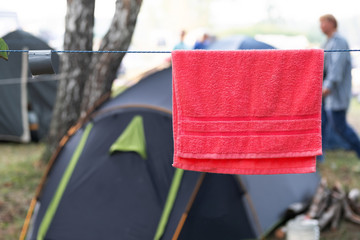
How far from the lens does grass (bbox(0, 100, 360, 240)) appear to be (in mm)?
4020

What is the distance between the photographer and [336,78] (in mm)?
4727

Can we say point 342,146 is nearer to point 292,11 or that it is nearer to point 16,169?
point 16,169

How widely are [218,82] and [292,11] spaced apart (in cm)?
4528

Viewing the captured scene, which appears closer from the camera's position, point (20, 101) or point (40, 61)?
point (40, 61)

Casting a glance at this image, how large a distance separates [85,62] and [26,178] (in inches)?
60.5

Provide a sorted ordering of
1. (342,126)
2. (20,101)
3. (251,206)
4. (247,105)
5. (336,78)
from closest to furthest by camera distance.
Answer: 1. (247,105)
2. (251,206)
3. (336,78)
4. (342,126)
5. (20,101)

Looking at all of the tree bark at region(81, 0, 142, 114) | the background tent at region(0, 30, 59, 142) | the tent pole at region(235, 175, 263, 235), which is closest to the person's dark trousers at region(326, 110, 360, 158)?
the tent pole at region(235, 175, 263, 235)

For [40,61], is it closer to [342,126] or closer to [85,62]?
[85,62]

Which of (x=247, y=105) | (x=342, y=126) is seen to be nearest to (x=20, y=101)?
(x=342, y=126)

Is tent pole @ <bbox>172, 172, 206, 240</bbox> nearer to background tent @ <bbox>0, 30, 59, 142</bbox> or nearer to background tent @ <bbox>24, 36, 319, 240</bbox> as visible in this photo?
background tent @ <bbox>24, 36, 319, 240</bbox>

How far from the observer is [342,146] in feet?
20.7

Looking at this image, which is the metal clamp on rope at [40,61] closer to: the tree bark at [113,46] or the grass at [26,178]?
the tree bark at [113,46]

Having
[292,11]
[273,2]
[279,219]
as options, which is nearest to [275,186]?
[279,219]

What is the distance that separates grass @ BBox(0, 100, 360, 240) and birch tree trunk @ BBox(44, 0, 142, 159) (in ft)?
1.47
